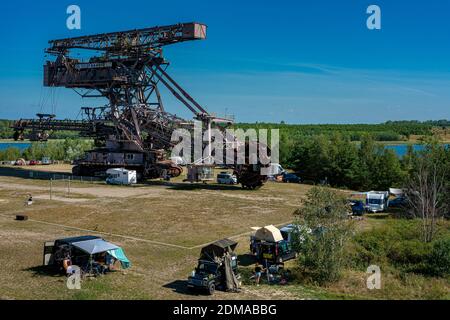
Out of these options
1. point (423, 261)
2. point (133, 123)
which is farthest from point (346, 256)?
point (133, 123)

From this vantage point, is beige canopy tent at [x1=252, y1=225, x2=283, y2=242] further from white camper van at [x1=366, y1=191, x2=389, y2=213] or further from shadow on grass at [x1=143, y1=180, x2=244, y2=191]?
shadow on grass at [x1=143, y1=180, x2=244, y2=191]

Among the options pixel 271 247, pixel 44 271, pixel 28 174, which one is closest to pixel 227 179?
pixel 28 174

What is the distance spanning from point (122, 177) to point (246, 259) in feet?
102

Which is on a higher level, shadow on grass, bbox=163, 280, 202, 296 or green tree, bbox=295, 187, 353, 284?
green tree, bbox=295, 187, 353, 284

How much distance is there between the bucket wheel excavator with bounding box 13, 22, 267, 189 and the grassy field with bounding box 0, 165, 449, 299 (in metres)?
6.80

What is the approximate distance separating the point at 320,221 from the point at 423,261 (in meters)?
5.85

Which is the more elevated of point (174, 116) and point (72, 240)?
point (174, 116)

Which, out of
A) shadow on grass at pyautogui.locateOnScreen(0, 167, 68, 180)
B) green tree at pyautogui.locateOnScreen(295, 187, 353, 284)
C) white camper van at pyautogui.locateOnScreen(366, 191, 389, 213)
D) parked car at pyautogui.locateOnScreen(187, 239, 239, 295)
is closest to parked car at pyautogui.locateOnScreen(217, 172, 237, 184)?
white camper van at pyautogui.locateOnScreen(366, 191, 389, 213)

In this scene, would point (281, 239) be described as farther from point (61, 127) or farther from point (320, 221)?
point (61, 127)

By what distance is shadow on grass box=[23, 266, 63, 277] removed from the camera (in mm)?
19812

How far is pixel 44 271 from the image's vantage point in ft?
66.8

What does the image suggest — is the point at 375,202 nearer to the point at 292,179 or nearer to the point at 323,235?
the point at 323,235

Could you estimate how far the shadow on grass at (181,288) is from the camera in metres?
17.9

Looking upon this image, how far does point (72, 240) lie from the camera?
68.3 ft
